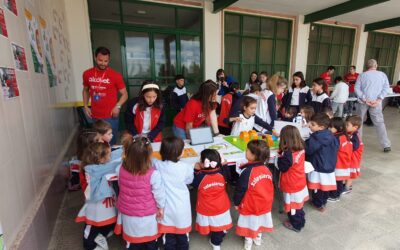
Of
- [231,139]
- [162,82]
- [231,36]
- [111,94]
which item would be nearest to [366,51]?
[231,36]

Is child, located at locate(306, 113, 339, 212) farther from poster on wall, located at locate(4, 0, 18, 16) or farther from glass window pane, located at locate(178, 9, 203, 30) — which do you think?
glass window pane, located at locate(178, 9, 203, 30)

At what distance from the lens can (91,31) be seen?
16.4 ft

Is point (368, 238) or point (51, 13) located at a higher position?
point (51, 13)

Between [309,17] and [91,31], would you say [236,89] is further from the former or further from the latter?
[309,17]

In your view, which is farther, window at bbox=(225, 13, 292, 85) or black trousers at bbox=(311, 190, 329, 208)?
window at bbox=(225, 13, 292, 85)

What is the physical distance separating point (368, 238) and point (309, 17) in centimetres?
665

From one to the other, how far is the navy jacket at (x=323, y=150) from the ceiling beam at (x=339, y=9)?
4.72 m

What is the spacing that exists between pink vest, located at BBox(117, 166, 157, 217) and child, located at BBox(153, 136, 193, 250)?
0.37 ft

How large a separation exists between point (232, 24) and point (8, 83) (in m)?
5.96

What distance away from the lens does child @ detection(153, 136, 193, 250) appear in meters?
1.68

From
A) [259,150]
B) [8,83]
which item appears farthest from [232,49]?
[8,83]

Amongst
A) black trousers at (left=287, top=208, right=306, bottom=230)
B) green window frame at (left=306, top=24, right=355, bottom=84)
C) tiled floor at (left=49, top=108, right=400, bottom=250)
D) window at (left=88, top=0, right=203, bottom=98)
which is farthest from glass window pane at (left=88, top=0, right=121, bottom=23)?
green window frame at (left=306, top=24, right=355, bottom=84)

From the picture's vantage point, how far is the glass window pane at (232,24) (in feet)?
20.7

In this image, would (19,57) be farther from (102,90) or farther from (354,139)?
(354,139)
